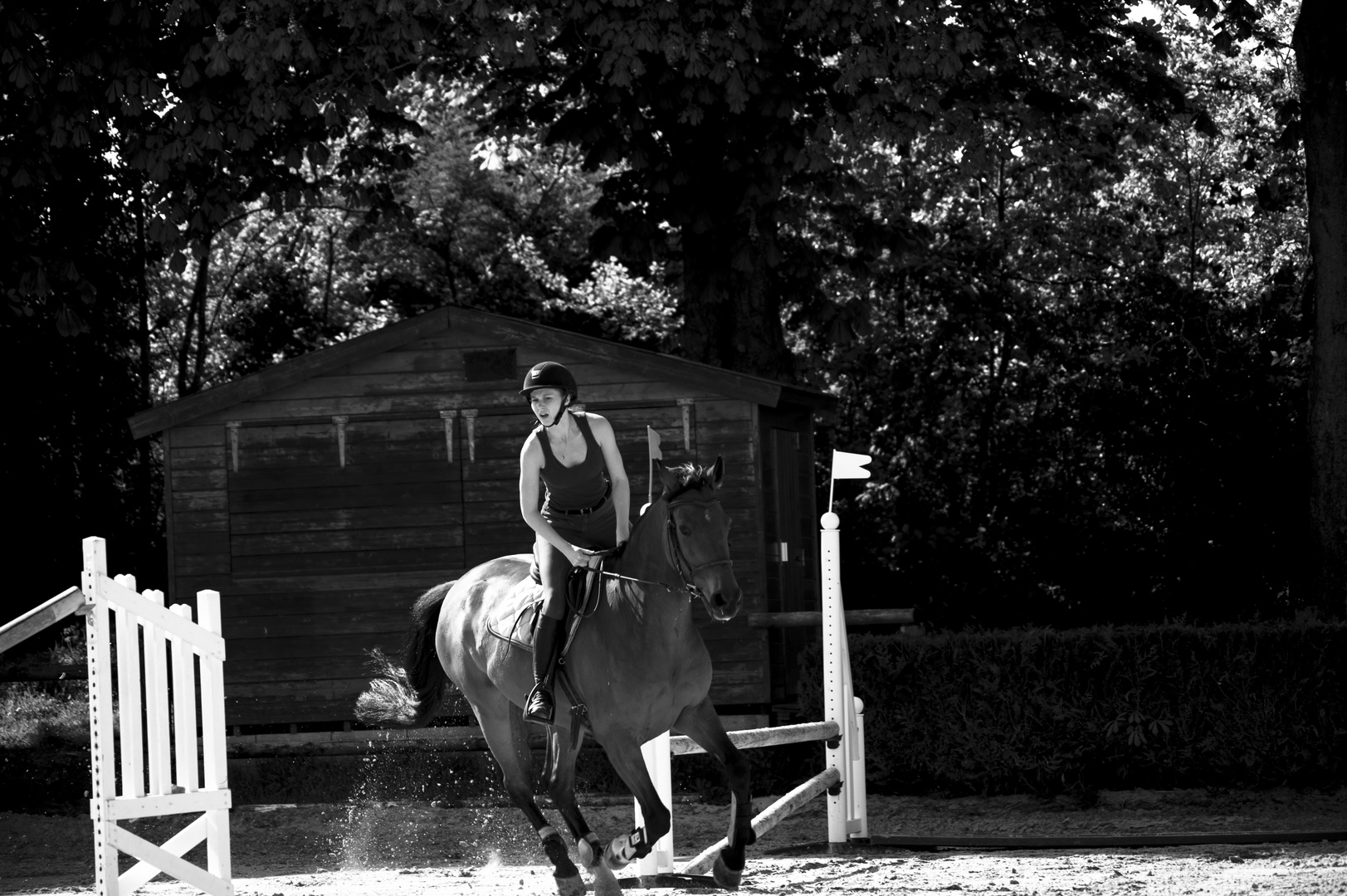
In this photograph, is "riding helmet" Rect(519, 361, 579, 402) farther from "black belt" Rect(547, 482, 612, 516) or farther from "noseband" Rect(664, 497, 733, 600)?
"noseband" Rect(664, 497, 733, 600)

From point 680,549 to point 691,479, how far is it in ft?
1.07

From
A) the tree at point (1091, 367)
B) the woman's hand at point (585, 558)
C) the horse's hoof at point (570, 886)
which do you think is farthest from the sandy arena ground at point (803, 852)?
the tree at point (1091, 367)

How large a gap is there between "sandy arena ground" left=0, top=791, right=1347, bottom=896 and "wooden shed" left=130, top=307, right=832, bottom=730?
146 cm

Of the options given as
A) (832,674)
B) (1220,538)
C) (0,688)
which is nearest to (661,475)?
(832,674)

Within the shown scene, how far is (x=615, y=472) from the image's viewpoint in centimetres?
775

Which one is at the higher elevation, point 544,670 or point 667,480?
point 667,480

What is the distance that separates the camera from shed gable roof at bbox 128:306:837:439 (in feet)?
44.9

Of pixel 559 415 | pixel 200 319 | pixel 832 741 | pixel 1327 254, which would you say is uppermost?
pixel 200 319

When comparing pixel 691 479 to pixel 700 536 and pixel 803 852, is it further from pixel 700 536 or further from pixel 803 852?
pixel 803 852

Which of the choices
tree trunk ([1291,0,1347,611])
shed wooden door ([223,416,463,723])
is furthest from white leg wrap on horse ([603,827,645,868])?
tree trunk ([1291,0,1347,611])

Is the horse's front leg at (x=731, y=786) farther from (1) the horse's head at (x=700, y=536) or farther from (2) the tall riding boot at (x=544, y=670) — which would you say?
(1) the horse's head at (x=700, y=536)

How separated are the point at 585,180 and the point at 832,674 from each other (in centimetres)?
1931

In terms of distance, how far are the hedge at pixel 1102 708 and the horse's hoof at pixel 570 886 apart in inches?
209

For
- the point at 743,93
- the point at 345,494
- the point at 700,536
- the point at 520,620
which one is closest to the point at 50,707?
the point at 345,494
